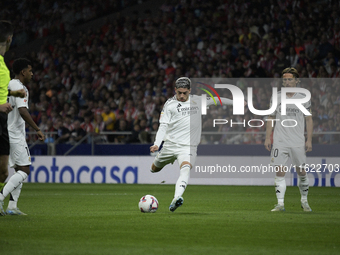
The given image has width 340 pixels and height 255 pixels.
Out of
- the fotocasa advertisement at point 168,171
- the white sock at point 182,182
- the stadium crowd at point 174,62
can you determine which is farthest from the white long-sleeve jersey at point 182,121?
the fotocasa advertisement at point 168,171

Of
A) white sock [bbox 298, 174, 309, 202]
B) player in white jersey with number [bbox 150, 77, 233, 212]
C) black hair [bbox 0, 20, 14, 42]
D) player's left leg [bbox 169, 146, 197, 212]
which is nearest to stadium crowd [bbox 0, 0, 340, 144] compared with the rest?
white sock [bbox 298, 174, 309, 202]

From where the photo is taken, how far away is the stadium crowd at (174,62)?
17297 millimetres

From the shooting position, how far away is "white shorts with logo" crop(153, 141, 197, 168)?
342 inches

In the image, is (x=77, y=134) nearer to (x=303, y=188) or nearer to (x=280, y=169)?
(x=280, y=169)

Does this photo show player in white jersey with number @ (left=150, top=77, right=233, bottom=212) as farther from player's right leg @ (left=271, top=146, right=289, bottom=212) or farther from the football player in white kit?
the football player in white kit

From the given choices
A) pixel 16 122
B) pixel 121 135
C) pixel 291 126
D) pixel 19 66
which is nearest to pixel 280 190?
pixel 291 126

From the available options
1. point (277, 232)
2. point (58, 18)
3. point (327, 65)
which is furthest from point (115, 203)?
point (58, 18)

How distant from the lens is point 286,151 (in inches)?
359

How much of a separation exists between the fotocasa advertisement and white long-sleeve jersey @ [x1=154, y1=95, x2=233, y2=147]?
8.44 meters

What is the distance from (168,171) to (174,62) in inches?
174

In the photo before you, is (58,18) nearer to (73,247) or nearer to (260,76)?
(260,76)

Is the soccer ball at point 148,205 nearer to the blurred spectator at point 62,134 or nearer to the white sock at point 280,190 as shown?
the white sock at point 280,190

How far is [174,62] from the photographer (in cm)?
2041

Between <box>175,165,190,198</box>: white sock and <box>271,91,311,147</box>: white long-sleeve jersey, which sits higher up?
<box>271,91,311,147</box>: white long-sleeve jersey
